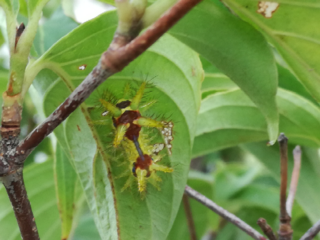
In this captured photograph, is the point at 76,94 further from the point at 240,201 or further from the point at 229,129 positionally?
the point at 240,201

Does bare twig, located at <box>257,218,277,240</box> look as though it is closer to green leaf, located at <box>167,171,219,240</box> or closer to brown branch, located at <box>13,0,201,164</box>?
brown branch, located at <box>13,0,201,164</box>

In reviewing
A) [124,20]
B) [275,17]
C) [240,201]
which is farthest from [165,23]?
[240,201]

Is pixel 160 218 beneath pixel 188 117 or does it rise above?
beneath

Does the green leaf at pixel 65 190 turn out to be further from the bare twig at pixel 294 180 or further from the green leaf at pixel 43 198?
the bare twig at pixel 294 180

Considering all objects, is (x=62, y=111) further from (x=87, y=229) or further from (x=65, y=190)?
(x=87, y=229)

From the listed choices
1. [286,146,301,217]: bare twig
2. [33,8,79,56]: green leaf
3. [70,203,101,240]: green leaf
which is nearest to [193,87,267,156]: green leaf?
[286,146,301,217]: bare twig

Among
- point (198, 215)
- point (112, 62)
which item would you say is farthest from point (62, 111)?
point (198, 215)

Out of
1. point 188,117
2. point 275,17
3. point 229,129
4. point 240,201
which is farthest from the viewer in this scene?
point 240,201
